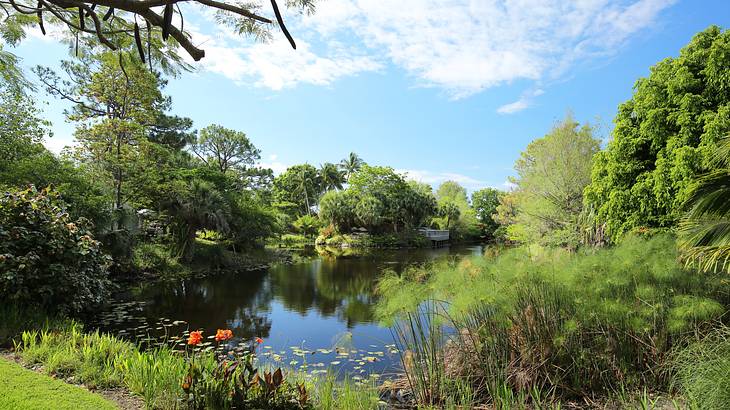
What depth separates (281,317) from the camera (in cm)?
962

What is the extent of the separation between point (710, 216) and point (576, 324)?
1.89m

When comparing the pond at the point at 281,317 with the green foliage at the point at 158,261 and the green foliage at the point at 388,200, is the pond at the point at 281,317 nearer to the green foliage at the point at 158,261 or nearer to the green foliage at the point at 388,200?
the green foliage at the point at 158,261

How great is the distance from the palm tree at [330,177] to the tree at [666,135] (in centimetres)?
4289

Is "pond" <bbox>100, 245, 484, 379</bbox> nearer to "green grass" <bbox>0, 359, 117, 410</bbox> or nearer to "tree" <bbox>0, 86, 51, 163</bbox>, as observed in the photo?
"green grass" <bbox>0, 359, 117, 410</bbox>

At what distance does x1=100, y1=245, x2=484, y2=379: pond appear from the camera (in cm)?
661

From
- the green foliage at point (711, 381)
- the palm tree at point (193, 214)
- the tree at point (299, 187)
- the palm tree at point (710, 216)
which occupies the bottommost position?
the green foliage at point (711, 381)

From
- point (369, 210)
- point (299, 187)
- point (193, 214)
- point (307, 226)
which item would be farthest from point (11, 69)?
point (299, 187)

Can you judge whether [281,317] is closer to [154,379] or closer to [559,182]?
[154,379]

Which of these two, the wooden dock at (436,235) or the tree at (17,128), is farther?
the wooden dock at (436,235)

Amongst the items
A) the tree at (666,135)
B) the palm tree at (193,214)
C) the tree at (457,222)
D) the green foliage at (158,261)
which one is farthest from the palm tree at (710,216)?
the tree at (457,222)

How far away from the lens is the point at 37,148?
10.9m

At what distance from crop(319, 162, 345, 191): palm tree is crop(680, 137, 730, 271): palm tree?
46843 millimetres

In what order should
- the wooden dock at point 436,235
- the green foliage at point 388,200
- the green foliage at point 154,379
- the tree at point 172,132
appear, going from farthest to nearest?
1. the wooden dock at point 436,235
2. the green foliage at point 388,200
3. the tree at point 172,132
4. the green foliage at point 154,379

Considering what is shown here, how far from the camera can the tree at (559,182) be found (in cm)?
1554
